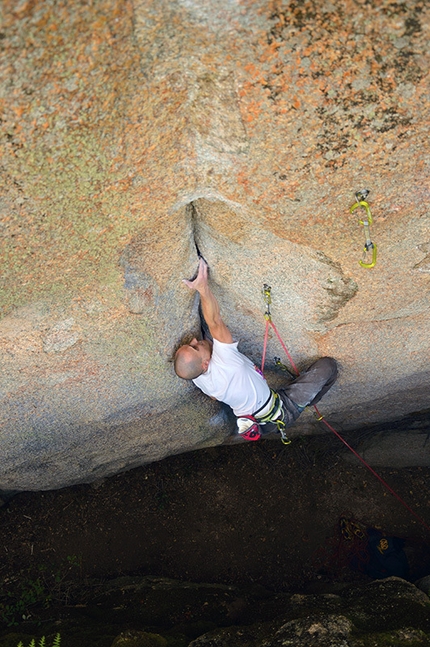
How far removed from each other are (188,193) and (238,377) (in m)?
1.30

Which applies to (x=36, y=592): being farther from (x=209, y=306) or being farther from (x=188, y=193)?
(x=188, y=193)

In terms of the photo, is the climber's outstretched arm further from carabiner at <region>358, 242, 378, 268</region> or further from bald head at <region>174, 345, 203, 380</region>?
carabiner at <region>358, 242, 378, 268</region>

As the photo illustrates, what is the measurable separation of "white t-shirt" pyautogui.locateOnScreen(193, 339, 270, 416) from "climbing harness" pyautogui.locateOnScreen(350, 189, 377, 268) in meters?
0.98

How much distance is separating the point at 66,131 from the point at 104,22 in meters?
0.37

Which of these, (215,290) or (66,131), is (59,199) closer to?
(66,131)

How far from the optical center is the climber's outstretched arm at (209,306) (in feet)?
8.79

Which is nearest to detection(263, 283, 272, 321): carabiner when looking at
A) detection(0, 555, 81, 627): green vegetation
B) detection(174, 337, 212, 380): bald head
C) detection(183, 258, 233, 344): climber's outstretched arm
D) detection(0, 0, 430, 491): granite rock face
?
detection(0, 0, 430, 491): granite rock face

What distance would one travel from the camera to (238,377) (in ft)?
10.0

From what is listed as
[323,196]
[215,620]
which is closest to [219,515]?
[215,620]

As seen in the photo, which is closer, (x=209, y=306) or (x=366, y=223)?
(x=366, y=223)

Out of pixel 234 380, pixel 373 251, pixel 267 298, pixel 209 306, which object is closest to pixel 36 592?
A: pixel 234 380

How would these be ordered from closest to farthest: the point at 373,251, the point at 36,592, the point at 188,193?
the point at 188,193 < the point at 373,251 < the point at 36,592

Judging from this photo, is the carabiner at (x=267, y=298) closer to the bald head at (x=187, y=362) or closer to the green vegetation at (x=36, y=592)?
the bald head at (x=187, y=362)

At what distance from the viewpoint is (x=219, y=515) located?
4535 millimetres
